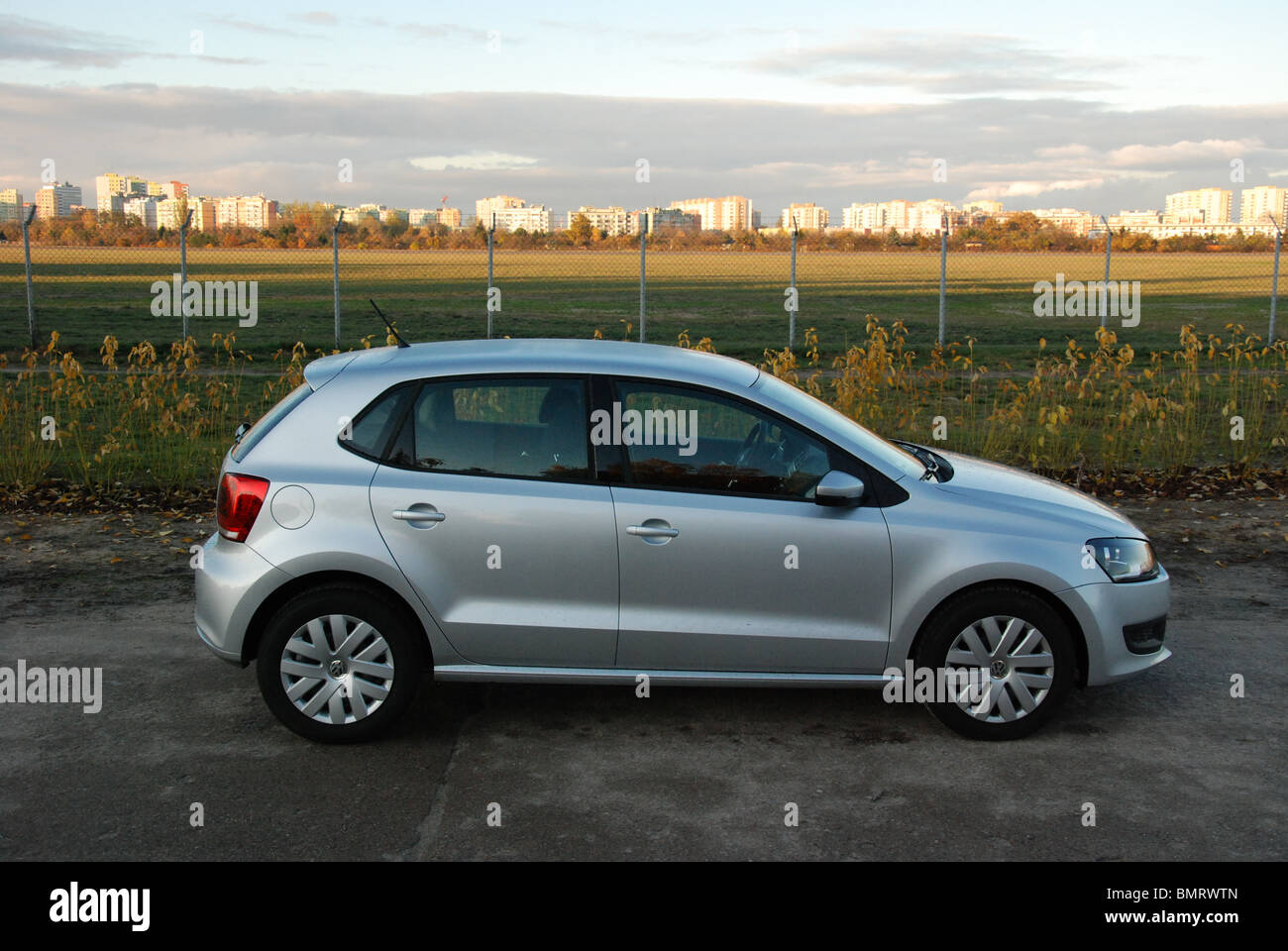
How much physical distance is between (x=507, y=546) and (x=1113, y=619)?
2436 mm

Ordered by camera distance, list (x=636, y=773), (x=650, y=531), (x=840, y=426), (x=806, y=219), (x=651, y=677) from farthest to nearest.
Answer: (x=806, y=219), (x=840, y=426), (x=651, y=677), (x=650, y=531), (x=636, y=773)

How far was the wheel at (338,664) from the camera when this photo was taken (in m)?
4.79

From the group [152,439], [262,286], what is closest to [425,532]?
[152,439]

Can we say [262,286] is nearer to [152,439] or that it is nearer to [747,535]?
[152,439]

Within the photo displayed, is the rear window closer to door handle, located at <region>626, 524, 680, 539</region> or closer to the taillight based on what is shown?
the taillight

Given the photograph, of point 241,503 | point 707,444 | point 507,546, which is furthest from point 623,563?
point 241,503

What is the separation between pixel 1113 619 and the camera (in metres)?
4.91

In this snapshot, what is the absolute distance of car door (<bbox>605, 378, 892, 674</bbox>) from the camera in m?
4.79

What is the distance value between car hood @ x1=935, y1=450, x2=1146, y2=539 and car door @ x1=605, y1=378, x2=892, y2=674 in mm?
536

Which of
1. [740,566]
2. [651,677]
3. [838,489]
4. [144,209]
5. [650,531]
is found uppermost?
[144,209]

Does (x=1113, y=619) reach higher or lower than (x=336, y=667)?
higher

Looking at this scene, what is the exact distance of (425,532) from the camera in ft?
15.7

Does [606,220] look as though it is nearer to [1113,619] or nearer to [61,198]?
[1113,619]

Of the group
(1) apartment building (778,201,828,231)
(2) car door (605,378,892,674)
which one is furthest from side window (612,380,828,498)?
(1) apartment building (778,201,828,231)
